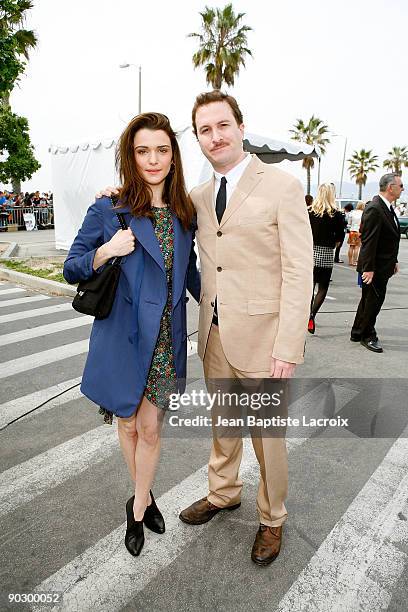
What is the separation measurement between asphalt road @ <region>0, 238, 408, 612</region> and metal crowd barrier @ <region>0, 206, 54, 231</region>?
62.2 feet

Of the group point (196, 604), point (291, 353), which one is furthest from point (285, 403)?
point (196, 604)

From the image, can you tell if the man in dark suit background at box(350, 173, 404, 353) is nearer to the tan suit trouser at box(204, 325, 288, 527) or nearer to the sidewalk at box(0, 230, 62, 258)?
the tan suit trouser at box(204, 325, 288, 527)

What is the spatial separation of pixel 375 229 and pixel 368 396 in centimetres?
212

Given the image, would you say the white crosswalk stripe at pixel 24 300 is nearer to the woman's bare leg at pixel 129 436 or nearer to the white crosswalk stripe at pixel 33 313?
the white crosswalk stripe at pixel 33 313

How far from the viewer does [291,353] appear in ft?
6.80

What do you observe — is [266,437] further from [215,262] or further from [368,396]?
[368,396]

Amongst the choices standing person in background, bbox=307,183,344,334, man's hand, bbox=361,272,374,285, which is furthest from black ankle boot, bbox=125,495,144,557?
standing person in background, bbox=307,183,344,334

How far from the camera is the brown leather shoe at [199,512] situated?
2.53m

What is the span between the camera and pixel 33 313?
23.9 feet

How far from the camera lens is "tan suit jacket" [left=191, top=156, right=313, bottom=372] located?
2.01 m

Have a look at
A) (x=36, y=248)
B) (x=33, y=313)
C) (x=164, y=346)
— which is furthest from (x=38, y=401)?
(x=36, y=248)

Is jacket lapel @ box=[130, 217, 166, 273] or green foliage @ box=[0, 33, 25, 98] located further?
green foliage @ box=[0, 33, 25, 98]

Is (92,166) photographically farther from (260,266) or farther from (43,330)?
(260,266)

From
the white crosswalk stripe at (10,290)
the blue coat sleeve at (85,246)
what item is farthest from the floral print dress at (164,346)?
the white crosswalk stripe at (10,290)
